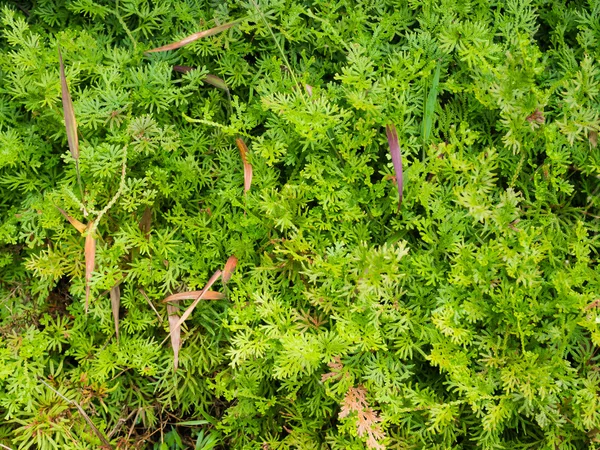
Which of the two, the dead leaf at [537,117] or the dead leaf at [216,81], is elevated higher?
the dead leaf at [537,117]

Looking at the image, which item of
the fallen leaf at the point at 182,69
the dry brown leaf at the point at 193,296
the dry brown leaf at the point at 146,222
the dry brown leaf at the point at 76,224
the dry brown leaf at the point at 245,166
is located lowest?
the dry brown leaf at the point at 193,296

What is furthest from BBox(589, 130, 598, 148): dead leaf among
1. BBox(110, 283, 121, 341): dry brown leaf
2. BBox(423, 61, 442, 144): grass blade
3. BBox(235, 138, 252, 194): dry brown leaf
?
BBox(110, 283, 121, 341): dry brown leaf

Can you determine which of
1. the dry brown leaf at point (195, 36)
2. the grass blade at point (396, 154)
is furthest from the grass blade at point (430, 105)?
the dry brown leaf at point (195, 36)

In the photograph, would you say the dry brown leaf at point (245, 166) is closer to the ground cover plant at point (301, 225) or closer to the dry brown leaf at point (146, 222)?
the ground cover plant at point (301, 225)

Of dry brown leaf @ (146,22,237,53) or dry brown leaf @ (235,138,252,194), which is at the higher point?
dry brown leaf @ (146,22,237,53)

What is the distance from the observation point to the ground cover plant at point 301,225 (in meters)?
1.94

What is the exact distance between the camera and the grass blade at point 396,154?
1940mm

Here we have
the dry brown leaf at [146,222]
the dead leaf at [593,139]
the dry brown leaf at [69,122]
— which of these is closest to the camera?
the dry brown leaf at [69,122]

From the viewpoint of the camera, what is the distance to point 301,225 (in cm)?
203

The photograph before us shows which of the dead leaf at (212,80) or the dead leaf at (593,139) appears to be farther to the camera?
the dead leaf at (212,80)

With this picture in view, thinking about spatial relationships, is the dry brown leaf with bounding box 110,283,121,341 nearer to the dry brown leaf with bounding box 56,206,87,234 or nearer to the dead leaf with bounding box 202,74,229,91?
the dry brown leaf with bounding box 56,206,87,234

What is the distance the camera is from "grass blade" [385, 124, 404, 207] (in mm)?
1940

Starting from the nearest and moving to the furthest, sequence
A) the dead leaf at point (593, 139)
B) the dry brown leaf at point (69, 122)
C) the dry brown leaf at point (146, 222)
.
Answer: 1. the dry brown leaf at point (69, 122)
2. the dead leaf at point (593, 139)
3. the dry brown leaf at point (146, 222)

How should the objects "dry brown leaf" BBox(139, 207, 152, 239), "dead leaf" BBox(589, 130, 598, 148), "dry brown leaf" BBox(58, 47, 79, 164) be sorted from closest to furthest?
"dry brown leaf" BBox(58, 47, 79, 164) → "dead leaf" BBox(589, 130, 598, 148) → "dry brown leaf" BBox(139, 207, 152, 239)
